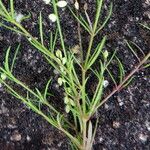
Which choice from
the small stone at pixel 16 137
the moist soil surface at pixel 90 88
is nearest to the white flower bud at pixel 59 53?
the moist soil surface at pixel 90 88

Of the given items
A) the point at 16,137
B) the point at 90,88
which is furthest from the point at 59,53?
the point at 16,137

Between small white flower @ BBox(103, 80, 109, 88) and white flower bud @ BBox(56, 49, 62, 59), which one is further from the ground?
white flower bud @ BBox(56, 49, 62, 59)

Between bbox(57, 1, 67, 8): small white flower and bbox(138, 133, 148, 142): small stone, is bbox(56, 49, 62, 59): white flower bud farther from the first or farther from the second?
bbox(138, 133, 148, 142): small stone

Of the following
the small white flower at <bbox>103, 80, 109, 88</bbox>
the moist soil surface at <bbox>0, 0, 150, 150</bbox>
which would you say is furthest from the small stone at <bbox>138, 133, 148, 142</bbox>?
the small white flower at <bbox>103, 80, 109, 88</bbox>

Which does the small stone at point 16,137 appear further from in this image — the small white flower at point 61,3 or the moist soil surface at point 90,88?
the small white flower at point 61,3

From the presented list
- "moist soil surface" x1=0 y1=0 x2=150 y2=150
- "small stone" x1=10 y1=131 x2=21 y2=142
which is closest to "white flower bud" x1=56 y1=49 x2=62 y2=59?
"moist soil surface" x1=0 y1=0 x2=150 y2=150

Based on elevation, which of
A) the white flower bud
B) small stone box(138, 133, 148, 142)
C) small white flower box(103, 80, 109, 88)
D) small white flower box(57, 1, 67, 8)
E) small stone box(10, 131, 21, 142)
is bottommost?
small stone box(138, 133, 148, 142)

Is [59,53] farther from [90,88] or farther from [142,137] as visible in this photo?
[142,137]

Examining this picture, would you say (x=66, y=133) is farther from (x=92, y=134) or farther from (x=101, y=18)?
(x=101, y=18)

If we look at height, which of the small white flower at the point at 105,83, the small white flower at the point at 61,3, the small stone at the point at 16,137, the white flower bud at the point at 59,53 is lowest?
the small stone at the point at 16,137

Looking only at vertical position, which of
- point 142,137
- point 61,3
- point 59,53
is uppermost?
point 61,3
